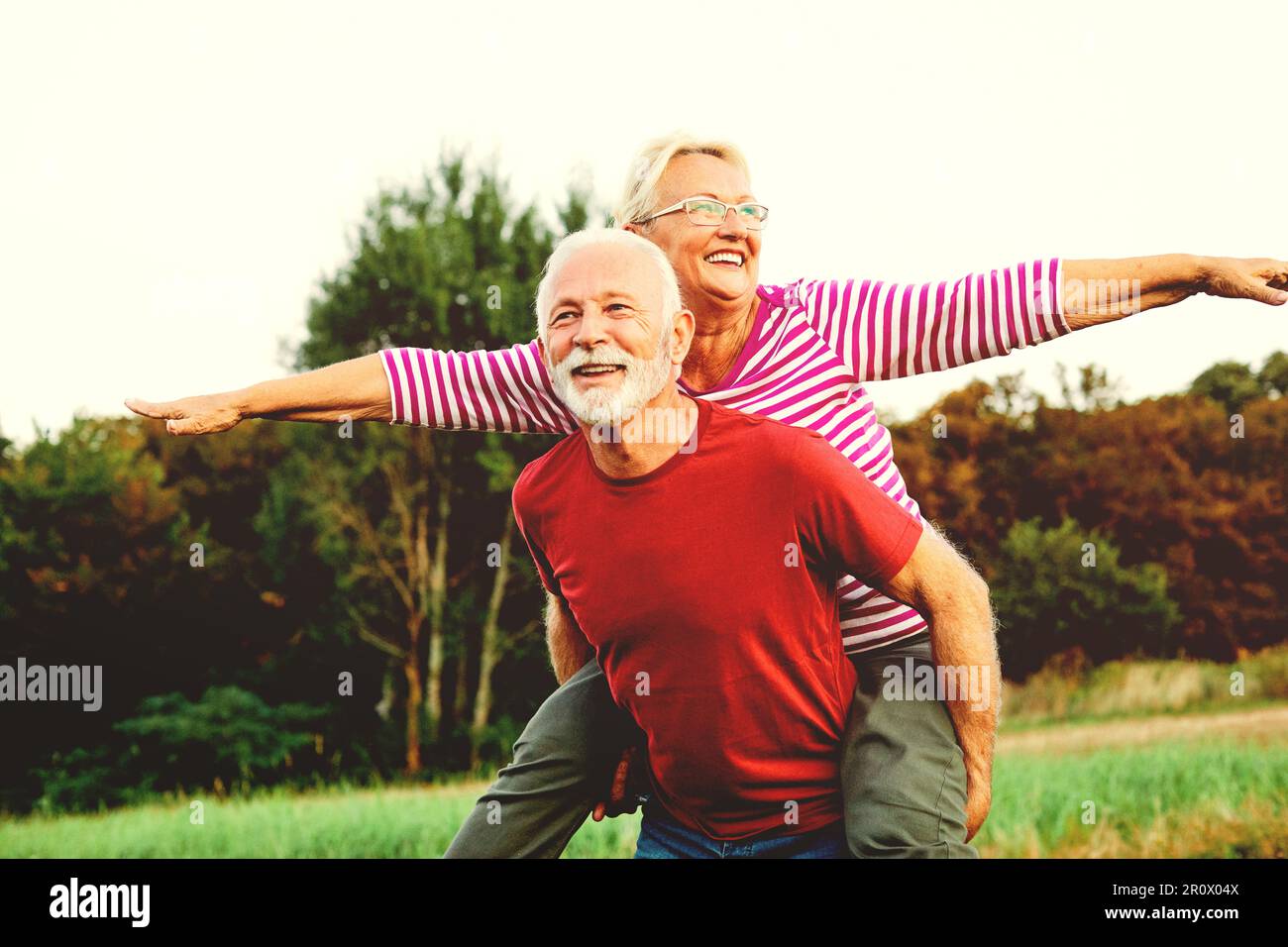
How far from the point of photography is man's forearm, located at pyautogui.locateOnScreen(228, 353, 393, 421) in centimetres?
266

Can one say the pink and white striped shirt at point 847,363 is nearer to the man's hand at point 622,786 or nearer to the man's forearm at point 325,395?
the man's forearm at point 325,395

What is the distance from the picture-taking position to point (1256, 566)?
19500 mm

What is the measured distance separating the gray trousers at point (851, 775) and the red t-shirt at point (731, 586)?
0.35ft

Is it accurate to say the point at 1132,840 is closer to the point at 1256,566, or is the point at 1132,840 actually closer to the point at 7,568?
the point at 1256,566

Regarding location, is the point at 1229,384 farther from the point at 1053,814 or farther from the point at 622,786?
the point at 622,786

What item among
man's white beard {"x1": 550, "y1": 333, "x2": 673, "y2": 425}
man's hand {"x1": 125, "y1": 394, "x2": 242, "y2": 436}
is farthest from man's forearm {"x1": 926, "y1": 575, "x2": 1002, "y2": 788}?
man's hand {"x1": 125, "y1": 394, "x2": 242, "y2": 436}

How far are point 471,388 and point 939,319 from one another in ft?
3.53

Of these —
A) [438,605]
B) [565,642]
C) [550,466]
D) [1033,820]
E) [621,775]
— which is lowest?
[1033,820]

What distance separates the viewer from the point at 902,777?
8.45 ft

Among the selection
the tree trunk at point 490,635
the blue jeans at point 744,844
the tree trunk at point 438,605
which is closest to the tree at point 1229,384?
the tree trunk at point 490,635

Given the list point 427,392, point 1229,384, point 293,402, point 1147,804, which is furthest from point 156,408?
point 1229,384

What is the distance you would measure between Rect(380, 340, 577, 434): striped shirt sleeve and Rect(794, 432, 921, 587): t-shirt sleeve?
0.72 metres

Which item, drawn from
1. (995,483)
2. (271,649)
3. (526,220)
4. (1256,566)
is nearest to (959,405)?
(995,483)

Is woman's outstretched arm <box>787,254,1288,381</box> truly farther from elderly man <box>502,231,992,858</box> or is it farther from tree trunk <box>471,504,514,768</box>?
tree trunk <box>471,504,514,768</box>
